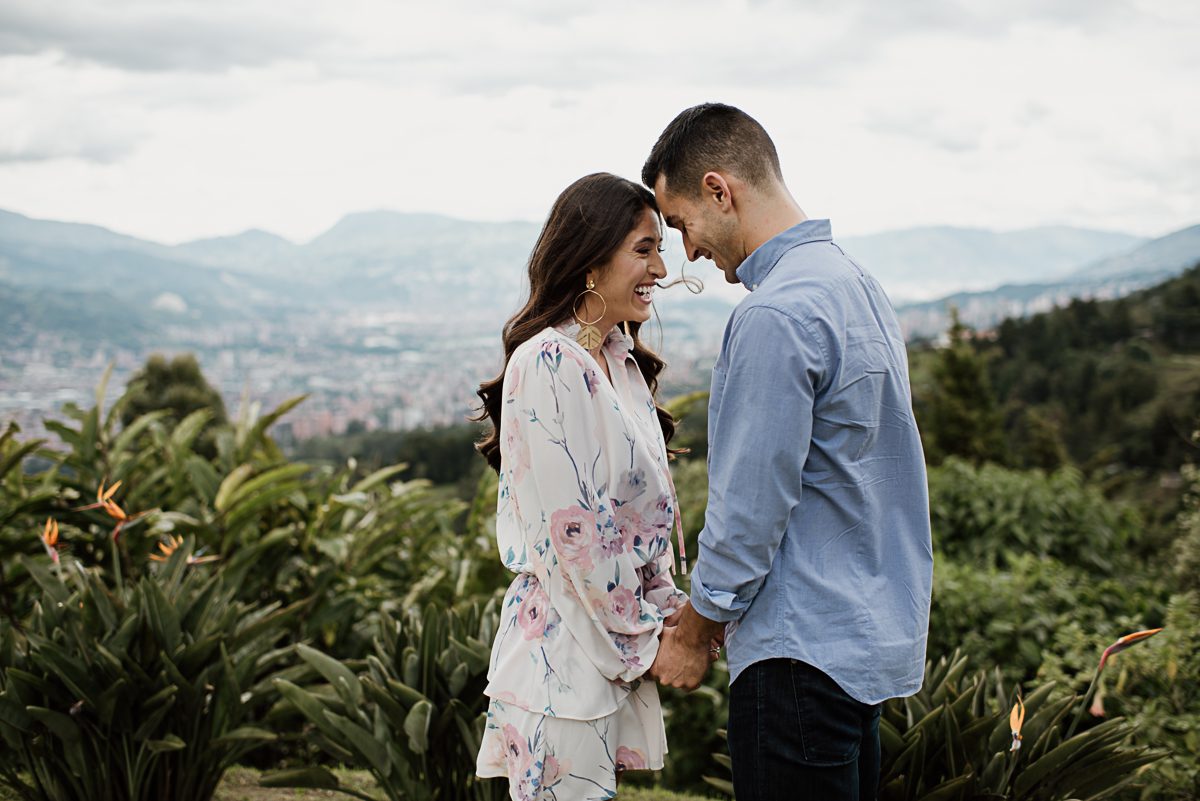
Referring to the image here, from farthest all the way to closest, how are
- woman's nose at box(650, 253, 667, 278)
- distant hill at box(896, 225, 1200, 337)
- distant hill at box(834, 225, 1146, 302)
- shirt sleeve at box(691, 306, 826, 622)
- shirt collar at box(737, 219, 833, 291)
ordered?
distant hill at box(834, 225, 1146, 302) < distant hill at box(896, 225, 1200, 337) < woman's nose at box(650, 253, 667, 278) < shirt collar at box(737, 219, 833, 291) < shirt sleeve at box(691, 306, 826, 622)

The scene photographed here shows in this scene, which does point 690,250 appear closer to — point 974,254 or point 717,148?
point 717,148

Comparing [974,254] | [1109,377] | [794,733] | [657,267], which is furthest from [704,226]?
[974,254]

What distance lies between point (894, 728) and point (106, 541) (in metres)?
3.32

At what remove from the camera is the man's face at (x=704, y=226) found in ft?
6.11

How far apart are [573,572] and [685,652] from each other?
0.87ft

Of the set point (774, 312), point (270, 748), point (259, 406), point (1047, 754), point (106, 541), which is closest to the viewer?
point (774, 312)

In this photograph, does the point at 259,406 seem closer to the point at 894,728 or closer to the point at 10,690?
the point at 10,690

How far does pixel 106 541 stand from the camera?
4.18m

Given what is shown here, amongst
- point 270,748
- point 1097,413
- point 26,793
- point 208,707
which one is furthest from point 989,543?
point 1097,413

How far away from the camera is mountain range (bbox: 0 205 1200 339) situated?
7038cm

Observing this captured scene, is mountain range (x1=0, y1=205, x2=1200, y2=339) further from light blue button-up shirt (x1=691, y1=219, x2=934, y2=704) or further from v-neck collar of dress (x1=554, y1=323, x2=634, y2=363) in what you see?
light blue button-up shirt (x1=691, y1=219, x2=934, y2=704)

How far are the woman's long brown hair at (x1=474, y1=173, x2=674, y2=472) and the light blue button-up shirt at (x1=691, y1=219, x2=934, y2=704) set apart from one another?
37 cm

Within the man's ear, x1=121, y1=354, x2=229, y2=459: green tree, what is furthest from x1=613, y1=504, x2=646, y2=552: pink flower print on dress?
x1=121, y1=354, x2=229, y2=459: green tree

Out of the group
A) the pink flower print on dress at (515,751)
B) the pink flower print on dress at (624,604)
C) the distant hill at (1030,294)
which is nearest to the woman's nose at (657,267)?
the pink flower print on dress at (624,604)
